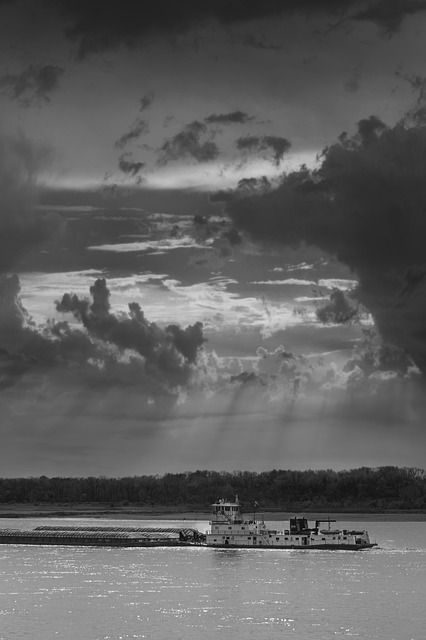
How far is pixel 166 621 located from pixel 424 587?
4405 centimetres

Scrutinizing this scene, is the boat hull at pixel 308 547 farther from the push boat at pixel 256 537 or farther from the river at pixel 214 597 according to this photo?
the river at pixel 214 597

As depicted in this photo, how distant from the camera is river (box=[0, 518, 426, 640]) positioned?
9856 cm

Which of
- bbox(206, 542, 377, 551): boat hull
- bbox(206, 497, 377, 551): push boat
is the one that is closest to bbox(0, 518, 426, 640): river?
bbox(206, 542, 377, 551): boat hull

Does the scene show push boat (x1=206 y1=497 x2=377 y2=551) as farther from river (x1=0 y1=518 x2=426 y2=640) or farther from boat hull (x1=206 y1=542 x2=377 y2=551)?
river (x1=0 y1=518 x2=426 y2=640)

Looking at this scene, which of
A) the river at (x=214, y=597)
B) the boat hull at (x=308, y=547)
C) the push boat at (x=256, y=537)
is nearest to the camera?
the river at (x=214, y=597)

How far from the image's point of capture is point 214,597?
401 feet

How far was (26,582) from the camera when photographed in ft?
453

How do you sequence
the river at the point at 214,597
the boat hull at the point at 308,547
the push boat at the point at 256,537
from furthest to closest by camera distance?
the push boat at the point at 256,537 → the boat hull at the point at 308,547 → the river at the point at 214,597

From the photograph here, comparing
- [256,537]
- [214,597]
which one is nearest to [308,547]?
[256,537]

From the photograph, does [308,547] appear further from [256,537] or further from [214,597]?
[214,597]

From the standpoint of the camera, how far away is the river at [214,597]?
323ft

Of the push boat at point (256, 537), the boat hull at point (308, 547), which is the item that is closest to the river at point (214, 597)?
the boat hull at point (308, 547)

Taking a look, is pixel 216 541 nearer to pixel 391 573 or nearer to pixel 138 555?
pixel 138 555

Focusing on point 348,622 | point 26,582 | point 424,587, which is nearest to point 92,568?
point 26,582
